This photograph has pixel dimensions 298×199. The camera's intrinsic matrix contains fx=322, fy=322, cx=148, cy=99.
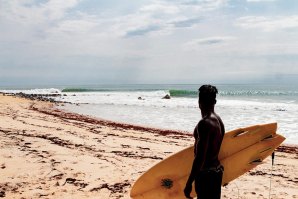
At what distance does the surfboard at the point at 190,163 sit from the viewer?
4219 millimetres

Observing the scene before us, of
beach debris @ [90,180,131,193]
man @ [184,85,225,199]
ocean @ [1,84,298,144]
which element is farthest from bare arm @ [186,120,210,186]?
ocean @ [1,84,298,144]

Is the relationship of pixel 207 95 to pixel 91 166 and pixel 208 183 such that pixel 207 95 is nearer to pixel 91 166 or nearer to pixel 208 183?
pixel 208 183

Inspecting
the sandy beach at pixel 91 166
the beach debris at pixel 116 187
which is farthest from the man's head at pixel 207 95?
the beach debris at pixel 116 187

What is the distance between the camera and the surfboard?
422cm

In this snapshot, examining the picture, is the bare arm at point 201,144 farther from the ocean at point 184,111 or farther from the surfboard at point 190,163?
the ocean at point 184,111

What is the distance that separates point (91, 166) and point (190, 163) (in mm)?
3142

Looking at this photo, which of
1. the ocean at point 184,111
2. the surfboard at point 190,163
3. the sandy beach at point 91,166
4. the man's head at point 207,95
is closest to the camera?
the man's head at point 207,95

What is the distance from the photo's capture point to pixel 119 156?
7973 mm

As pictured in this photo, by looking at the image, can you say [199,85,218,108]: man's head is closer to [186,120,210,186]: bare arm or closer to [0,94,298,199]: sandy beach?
[186,120,210,186]: bare arm

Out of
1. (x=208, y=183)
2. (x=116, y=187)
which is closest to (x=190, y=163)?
(x=208, y=183)

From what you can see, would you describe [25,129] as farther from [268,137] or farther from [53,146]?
[268,137]

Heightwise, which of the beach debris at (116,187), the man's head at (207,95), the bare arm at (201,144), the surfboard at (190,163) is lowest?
the beach debris at (116,187)

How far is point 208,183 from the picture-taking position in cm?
320

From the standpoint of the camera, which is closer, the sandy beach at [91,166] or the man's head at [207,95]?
the man's head at [207,95]
